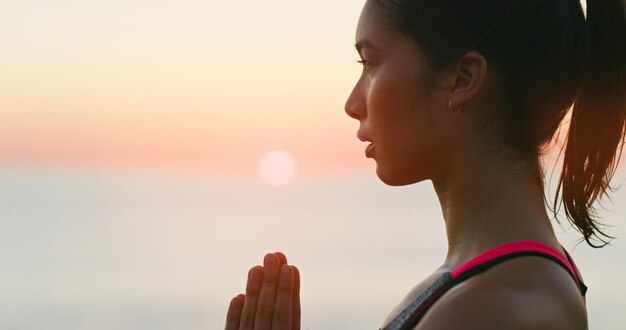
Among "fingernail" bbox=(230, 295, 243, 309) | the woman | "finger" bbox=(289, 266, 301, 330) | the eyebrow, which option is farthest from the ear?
"fingernail" bbox=(230, 295, 243, 309)

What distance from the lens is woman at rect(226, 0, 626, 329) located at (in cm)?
231

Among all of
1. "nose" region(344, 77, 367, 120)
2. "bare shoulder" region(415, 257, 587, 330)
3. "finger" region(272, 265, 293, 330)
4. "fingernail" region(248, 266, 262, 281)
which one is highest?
"nose" region(344, 77, 367, 120)

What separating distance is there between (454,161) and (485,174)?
0.09m

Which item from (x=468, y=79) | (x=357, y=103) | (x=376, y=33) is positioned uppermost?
(x=376, y=33)

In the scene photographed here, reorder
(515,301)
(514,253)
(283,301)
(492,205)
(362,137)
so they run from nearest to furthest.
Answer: (515,301) < (514,253) < (492,205) < (283,301) < (362,137)

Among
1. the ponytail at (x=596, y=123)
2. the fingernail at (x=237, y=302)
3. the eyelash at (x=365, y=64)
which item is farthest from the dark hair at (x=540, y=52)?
the fingernail at (x=237, y=302)

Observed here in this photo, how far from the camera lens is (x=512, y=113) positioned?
7.80 ft

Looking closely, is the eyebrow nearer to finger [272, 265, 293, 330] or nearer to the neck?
the neck

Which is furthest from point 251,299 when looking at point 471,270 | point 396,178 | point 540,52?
point 540,52

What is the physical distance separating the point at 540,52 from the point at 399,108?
37cm

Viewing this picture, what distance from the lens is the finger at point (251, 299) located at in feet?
8.30

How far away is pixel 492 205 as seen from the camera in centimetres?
236

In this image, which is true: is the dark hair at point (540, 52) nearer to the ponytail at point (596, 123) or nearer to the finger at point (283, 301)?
the ponytail at point (596, 123)

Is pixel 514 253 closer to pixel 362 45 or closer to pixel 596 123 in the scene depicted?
pixel 596 123
